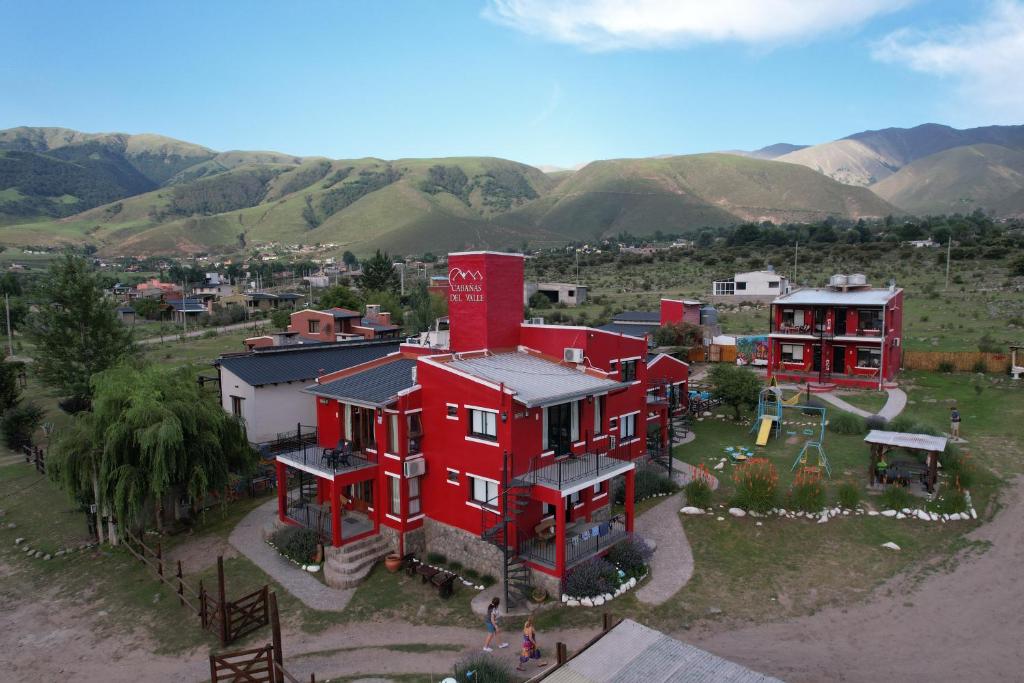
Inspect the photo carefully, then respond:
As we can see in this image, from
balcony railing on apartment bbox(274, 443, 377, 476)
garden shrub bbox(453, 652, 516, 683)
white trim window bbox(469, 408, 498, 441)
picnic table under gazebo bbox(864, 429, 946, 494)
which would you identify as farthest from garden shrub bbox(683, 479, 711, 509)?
balcony railing on apartment bbox(274, 443, 377, 476)

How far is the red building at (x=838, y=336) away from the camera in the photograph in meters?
41.9

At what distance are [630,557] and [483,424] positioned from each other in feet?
20.3

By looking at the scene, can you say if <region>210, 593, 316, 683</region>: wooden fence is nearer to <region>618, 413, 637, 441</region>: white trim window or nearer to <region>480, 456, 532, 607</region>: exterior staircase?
<region>480, 456, 532, 607</region>: exterior staircase

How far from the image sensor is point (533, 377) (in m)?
21.3

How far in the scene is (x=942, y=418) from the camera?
109 ft

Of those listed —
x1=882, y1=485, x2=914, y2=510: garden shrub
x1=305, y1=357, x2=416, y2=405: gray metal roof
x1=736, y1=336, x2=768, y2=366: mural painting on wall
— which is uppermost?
x1=305, y1=357, x2=416, y2=405: gray metal roof

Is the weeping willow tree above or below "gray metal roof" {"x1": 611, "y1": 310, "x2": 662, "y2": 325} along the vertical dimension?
below

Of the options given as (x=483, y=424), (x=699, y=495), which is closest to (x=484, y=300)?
(x=483, y=424)

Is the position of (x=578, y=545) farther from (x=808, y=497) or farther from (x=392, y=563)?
(x=808, y=497)

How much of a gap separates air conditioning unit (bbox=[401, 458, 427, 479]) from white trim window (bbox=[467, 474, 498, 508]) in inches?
78.4

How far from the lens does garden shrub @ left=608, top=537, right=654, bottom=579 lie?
19.1 meters

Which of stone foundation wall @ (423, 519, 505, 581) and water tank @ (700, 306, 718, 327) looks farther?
water tank @ (700, 306, 718, 327)

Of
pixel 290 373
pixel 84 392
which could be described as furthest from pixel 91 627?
pixel 84 392

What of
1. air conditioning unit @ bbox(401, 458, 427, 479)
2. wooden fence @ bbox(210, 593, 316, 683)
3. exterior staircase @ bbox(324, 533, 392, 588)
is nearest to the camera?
wooden fence @ bbox(210, 593, 316, 683)
